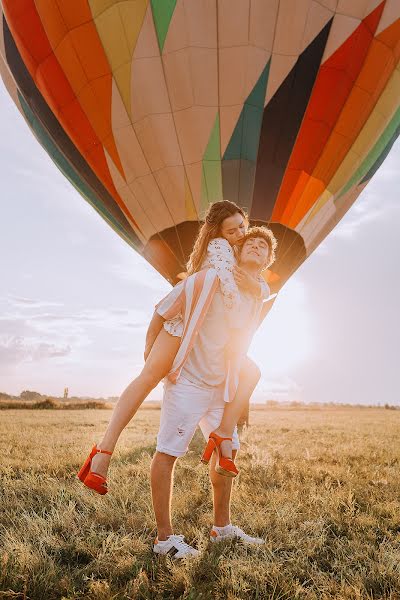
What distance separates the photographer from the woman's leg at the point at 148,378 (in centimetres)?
285

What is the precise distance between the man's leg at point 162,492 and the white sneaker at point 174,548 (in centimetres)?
6

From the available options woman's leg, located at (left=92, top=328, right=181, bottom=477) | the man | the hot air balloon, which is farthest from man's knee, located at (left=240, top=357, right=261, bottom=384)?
the hot air balloon

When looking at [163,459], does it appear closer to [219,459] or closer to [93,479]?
[219,459]

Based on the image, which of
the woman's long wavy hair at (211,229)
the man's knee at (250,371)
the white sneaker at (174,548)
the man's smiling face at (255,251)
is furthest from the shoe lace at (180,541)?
the man's smiling face at (255,251)

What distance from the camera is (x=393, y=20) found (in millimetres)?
6891

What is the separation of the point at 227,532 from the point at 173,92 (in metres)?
5.69

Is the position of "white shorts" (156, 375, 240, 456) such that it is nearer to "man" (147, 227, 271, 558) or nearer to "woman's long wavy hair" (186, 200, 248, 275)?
"man" (147, 227, 271, 558)

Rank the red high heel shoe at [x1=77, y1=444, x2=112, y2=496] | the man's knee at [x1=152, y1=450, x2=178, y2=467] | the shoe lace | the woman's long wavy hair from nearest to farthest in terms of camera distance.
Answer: the red high heel shoe at [x1=77, y1=444, x2=112, y2=496] → the shoe lace → the man's knee at [x1=152, y1=450, x2=178, y2=467] → the woman's long wavy hair

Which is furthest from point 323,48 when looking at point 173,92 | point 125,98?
point 125,98

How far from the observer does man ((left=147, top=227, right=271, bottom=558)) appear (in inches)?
113

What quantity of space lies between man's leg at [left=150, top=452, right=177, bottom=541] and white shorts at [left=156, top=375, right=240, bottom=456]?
7 centimetres

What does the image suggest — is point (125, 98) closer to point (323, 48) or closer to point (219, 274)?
point (323, 48)

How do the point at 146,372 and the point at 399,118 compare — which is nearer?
the point at 146,372

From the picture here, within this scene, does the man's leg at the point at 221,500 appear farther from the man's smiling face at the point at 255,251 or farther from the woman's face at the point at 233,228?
the woman's face at the point at 233,228
